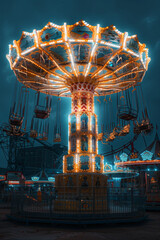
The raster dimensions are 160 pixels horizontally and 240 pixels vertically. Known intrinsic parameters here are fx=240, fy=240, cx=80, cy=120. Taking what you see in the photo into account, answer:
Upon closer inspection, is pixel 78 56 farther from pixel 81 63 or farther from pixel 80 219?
pixel 80 219

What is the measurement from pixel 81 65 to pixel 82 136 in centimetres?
474

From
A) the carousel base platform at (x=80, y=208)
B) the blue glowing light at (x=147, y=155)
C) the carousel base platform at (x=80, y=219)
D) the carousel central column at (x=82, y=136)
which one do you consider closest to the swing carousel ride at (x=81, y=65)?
the carousel central column at (x=82, y=136)

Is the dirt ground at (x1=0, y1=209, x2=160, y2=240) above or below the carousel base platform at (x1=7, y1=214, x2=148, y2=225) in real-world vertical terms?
below

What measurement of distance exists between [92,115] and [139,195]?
583 centimetres

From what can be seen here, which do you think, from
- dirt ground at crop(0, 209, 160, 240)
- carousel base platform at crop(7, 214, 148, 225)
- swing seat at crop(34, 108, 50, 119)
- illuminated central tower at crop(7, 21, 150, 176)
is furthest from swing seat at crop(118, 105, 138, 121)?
dirt ground at crop(0, 209, 160, 240)

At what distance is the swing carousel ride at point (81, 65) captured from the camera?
43.5 ft

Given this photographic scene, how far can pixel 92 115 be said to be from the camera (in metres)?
15.3

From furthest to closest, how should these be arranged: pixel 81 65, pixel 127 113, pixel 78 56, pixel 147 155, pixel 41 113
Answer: pixel 147 155, pixel 127 113, pixel 41 113, pixel 81 65, pixel 78 56

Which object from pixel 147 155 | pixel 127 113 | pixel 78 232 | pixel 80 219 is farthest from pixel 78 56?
pixel 147 155

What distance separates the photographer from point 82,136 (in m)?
14.7

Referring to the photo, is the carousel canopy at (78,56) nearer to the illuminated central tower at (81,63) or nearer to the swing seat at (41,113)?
the illuminated central tower at (81,63)

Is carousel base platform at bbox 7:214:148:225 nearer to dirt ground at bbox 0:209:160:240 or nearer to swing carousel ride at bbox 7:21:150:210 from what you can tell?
dirt ground at bbox 0:209:160:240

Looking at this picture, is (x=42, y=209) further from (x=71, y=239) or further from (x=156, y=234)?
(x=156, y=234)

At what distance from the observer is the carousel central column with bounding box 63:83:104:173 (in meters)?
14.2
